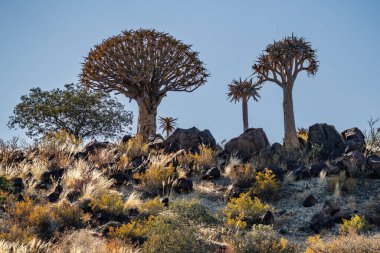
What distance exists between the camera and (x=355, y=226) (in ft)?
29.1

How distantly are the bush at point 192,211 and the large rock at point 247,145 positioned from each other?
6281 mm

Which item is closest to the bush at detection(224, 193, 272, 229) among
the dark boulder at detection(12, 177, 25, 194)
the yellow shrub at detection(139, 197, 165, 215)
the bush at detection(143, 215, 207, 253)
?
the yellow shrub at detection(139, 197, 165, 215)

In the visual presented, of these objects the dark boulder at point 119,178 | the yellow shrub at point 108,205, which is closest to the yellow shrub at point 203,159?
the dark boulder at point 119,178

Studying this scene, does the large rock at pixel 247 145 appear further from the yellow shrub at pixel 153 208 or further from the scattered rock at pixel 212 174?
the yellow shrub at pixel 153 208

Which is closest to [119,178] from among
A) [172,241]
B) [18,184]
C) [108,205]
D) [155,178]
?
[155,178]

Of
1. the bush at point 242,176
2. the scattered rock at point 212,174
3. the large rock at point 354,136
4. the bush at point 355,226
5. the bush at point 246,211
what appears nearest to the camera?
the bush at point 355,226

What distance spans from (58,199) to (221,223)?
13.3ft

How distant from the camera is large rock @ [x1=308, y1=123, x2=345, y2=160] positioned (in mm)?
15788

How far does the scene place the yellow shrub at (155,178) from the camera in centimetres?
1202

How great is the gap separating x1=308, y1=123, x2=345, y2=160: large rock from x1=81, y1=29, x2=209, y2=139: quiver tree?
7.84 meters

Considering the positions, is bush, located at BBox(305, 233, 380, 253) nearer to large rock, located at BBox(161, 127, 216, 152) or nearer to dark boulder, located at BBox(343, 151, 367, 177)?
dark boulder, located at BBox(343, 151, 367, 177)

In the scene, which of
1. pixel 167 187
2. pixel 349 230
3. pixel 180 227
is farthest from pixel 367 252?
pixel 167 187

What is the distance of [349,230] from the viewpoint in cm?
825

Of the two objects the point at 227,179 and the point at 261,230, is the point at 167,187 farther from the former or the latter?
the point at 261,230
